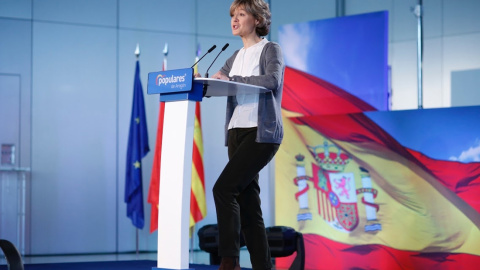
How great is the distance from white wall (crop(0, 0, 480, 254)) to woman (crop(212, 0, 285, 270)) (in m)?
4.48

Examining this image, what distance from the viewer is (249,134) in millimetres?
2684

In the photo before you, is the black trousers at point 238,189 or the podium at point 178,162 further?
the black trousers at point 238,189

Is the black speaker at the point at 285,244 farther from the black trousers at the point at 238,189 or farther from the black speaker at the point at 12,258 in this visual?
the black speaker at the point at 12,258

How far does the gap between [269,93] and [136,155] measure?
4181 millimetres

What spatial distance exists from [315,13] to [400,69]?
4.46 feet

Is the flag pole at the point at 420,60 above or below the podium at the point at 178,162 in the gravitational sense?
above

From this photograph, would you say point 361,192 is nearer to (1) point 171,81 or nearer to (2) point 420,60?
(2) point 420,60

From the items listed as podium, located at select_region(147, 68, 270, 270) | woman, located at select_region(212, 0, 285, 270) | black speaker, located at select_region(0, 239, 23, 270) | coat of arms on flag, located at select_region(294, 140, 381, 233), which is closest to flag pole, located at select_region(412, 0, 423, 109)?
coat of arms on flag, located at select_region(294, 140, 381, 233)

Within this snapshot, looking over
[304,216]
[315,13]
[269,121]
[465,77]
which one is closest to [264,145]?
[269,121]

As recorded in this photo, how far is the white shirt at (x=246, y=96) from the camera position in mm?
2701

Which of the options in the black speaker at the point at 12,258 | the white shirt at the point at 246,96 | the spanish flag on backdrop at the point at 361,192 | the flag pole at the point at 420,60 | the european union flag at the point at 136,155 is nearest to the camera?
the black speaker at the point at 12,258

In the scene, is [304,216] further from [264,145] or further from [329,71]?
[264,145]

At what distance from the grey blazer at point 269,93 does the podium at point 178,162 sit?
8 centimetres

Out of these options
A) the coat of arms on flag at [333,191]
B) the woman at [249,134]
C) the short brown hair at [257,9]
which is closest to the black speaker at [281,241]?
the coat of arms on flag at [333,191]
